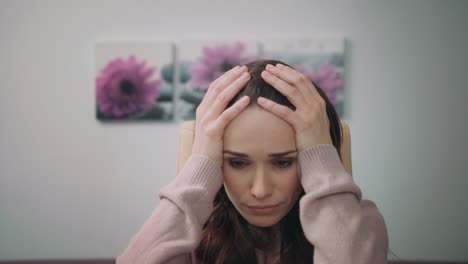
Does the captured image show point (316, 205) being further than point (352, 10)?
No

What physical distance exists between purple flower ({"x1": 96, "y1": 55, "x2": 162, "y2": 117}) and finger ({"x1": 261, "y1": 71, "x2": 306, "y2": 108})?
1501mm

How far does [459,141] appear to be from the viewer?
2.13 m

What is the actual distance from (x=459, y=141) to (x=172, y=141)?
1.90 meters

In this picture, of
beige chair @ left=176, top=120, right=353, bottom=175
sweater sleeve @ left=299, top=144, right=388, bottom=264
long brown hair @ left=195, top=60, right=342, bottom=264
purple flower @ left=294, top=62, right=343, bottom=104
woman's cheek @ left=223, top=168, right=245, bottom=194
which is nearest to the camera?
sweater sleeve @ left=299, top=144, right=388, bottom=264

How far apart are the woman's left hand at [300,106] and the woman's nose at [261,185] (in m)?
0.11

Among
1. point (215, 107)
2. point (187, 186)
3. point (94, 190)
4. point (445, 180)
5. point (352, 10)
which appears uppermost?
point (352, 10)

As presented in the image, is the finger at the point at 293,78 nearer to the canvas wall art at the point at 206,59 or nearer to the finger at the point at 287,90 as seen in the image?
the finger at the point at 287,90

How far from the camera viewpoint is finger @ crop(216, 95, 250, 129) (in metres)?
0.76

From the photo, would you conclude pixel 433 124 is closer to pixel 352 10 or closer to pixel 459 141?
pixel 459 141

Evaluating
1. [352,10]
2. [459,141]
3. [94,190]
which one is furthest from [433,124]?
[94,190]

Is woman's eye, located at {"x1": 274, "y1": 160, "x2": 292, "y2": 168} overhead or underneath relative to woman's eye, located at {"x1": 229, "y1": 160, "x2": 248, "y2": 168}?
overhead

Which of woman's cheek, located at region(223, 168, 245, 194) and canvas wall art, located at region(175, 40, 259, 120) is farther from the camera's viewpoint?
canvas wall art, located at region(175, 40, 259, 120)

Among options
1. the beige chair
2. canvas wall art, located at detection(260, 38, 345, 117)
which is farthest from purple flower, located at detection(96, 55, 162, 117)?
the beige chair

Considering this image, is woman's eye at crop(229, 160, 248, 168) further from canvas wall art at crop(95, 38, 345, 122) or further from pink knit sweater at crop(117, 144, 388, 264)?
canvas wall art at crop(95, 38, 345, 122)
